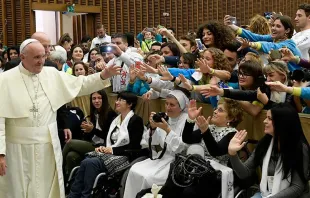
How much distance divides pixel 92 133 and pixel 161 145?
1141 millimetres

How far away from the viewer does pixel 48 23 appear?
40.2ft

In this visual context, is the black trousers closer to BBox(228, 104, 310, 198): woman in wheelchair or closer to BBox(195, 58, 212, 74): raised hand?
BBox(228, 104, 310, 198): woman in wheelchair

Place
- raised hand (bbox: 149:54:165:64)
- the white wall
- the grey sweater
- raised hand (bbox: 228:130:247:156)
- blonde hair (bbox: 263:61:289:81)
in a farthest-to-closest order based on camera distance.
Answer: the white wall < raised hand (bbox: 149:54:165:64) < blonde hair (bbox: 263:61:289:81) < raised hand (bbox: 228:130:247:156) < the grey sweater

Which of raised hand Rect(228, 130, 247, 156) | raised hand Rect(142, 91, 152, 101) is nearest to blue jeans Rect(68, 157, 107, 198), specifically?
raised hand Rect(142, 91, 152, 101)

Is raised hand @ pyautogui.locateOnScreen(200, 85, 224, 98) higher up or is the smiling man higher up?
the smiling man

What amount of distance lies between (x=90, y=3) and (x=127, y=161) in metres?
8.34

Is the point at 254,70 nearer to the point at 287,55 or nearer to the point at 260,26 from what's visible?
the point at 287,55

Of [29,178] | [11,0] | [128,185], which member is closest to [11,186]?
[29,178]

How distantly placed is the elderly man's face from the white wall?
27.2ft

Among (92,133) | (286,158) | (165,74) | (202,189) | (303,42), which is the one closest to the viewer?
(286,158)

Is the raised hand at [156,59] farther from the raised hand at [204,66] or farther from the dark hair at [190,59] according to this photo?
the raised hand at [204,66]

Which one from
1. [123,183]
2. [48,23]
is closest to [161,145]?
[123,183]

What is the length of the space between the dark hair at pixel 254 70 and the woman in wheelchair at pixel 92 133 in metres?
1.78

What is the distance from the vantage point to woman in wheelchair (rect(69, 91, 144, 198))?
175 inches
